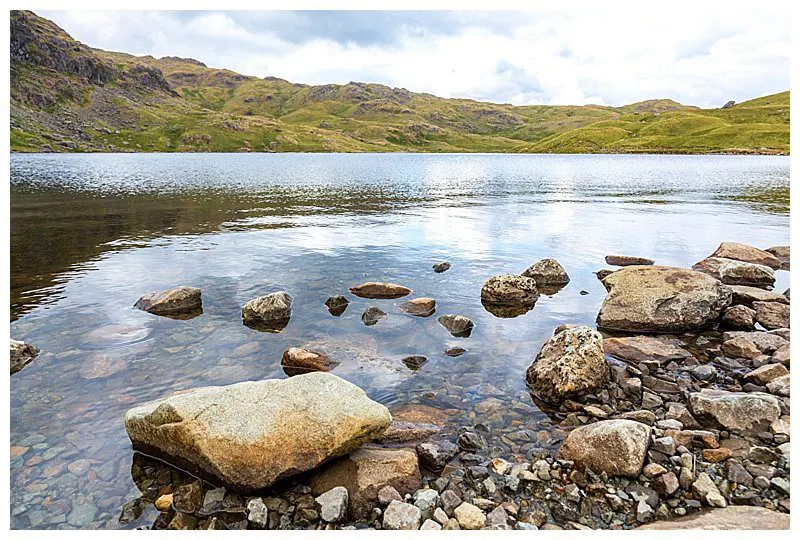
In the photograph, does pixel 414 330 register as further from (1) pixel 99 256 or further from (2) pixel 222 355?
(1) pixel 99 256

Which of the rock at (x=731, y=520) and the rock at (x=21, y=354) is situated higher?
the rock at (x=21, y=354)

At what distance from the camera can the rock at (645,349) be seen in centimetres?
1486

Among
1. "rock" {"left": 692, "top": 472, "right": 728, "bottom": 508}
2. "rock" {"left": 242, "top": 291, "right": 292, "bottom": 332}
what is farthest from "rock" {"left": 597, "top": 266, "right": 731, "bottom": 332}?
"rock" {"left": 242, "top": 291, "right": 292, "bottom": 332}

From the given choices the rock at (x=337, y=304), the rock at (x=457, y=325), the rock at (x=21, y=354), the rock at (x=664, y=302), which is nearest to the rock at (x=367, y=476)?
the rock at (x=457, y=325)

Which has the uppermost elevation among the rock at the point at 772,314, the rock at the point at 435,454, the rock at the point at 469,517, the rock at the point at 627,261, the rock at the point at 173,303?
the rock at the point at 173,303

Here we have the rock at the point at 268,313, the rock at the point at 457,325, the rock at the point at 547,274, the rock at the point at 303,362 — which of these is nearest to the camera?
the rock at the point at 303,362

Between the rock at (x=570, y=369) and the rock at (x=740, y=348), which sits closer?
the rock at (x=570, y=369)

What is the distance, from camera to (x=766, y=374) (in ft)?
42.1

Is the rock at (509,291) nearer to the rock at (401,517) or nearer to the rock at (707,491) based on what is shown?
the rock at (707,491)

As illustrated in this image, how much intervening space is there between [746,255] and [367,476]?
2785 cm

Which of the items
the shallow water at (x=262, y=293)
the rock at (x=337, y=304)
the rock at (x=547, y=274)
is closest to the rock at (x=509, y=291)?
the shallow water at (x=262, y=293)

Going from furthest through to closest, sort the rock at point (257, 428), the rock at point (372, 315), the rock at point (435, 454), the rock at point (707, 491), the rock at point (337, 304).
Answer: the rock at point (337, 304) < the rock at point (372, 315) < the rock at point (435, 454) < the rock at point (257, 428) < the rock at point (707, 491)

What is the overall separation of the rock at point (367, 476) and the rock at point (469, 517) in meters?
1.11
